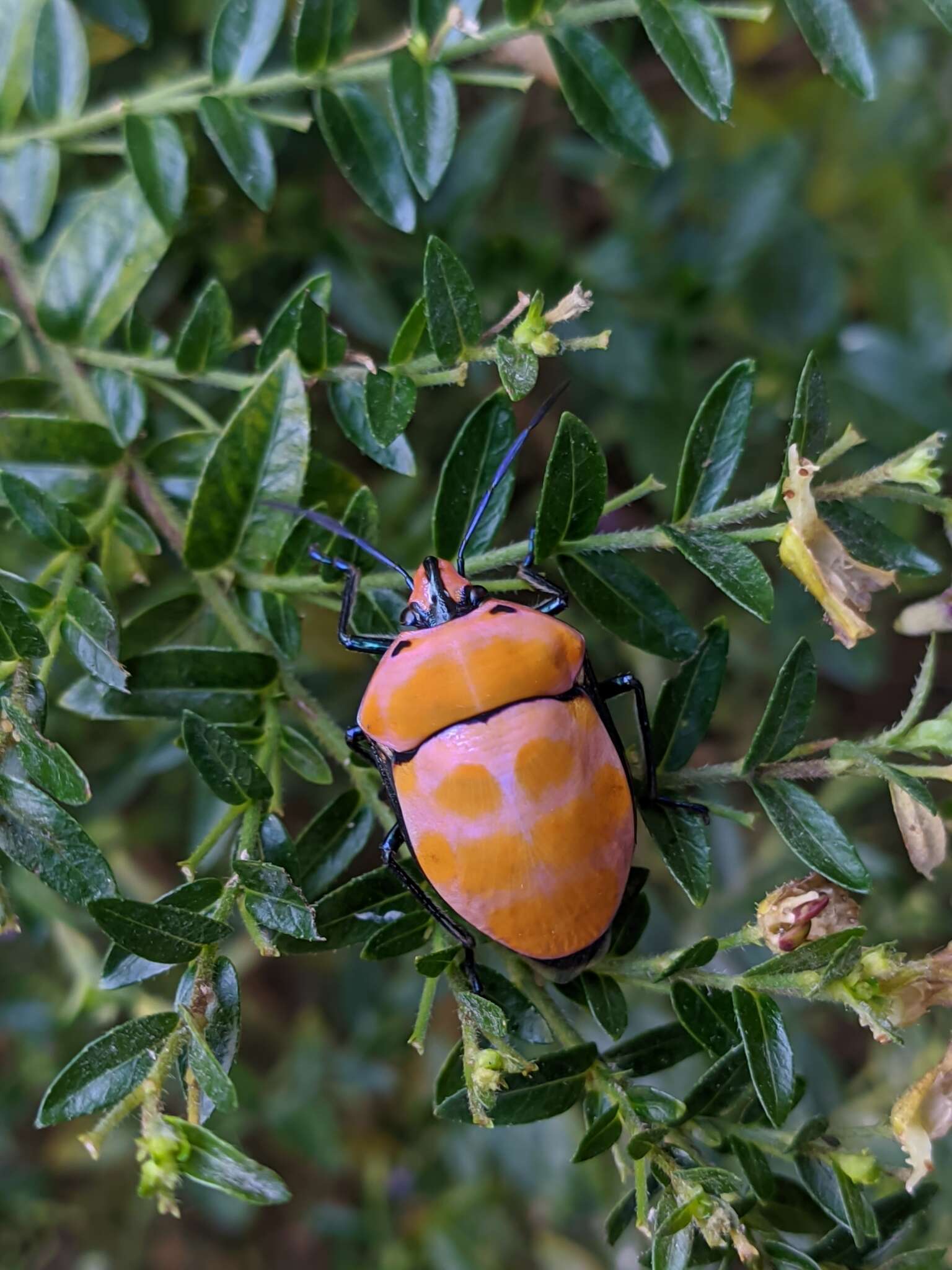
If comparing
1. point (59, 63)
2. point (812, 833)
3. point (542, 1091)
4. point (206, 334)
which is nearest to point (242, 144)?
point (206, 334)

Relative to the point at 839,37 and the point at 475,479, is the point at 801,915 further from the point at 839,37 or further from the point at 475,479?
the point at 839,37

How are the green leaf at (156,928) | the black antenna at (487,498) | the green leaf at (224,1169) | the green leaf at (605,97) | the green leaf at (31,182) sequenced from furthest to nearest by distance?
the green leaf at (31,182) < the green leaf at (605,97) < the black antenna at (487,498) < the green leaf at (156,928) < the green leaf at (224,1169)

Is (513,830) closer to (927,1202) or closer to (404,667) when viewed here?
(404,667)

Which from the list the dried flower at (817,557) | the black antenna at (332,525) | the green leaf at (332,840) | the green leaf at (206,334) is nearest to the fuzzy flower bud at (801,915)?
the dried flower at (817,557)

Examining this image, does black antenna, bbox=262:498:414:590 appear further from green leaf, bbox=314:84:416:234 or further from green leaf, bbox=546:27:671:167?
green leaf, bbox=546:27:671:167

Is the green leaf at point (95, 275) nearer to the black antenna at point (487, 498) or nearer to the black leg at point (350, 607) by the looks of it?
the black leg at point (350, 607)

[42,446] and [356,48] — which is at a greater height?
[356,48]

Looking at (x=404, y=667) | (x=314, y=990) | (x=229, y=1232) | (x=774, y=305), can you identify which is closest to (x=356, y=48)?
(x=774, y=305)
